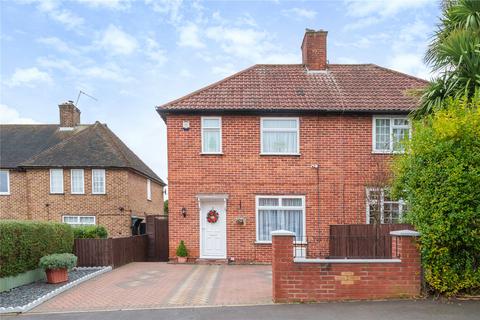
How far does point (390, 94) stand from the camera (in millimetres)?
14672

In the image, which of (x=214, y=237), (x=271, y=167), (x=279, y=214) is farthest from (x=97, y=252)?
(x=271, y=167)

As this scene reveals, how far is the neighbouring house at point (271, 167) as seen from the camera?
45.6 ft

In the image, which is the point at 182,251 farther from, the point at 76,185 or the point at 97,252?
the point at 76,185

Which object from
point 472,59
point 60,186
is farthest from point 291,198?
point 60,186

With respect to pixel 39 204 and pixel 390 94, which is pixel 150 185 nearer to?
pixel 39 204

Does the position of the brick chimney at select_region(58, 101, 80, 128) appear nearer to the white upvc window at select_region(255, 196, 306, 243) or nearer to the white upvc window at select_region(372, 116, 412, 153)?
the white upvc window at select_region(255, 196, 306, 243)

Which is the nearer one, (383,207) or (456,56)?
(456,56)

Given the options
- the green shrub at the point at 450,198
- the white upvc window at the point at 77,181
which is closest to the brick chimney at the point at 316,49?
the green shrub at the point at 450,198

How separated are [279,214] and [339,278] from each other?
6.47 metres

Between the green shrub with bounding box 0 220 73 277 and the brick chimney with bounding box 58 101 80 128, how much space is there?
12.8 metres

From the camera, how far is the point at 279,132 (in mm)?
14266

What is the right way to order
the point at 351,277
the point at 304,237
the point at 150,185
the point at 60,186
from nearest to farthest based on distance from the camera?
the point at 351,277 → the point at 304,237 → the point at 60,186 → the point at 150,185

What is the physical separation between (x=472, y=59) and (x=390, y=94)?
6.13 metres

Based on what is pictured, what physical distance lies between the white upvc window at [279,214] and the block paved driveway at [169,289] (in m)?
1.57
